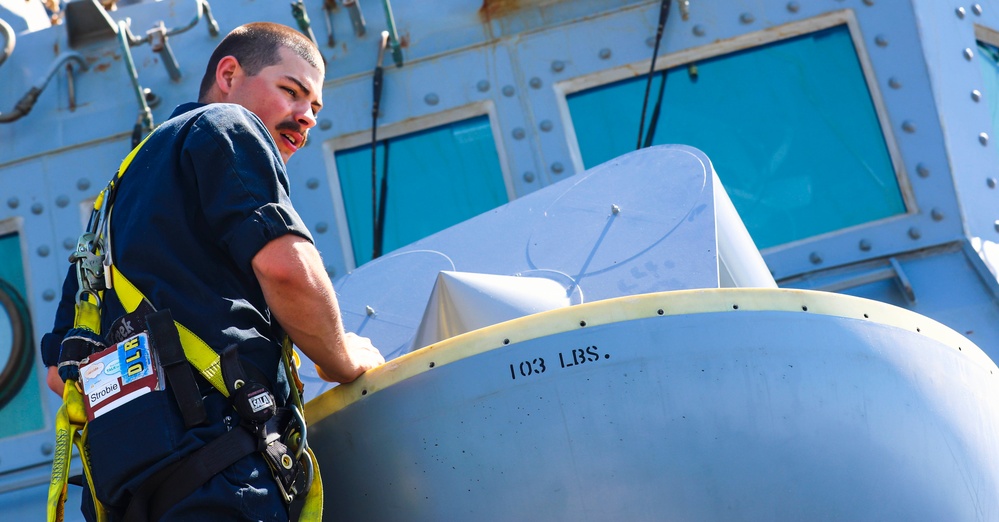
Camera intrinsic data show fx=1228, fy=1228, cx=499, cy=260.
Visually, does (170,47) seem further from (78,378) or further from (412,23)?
(78,378)

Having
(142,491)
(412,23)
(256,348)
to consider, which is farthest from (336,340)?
(412,23)

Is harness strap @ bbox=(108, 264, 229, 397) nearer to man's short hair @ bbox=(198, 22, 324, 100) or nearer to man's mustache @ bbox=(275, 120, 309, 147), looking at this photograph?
man's mustache @ bbox=(275, 120, 309, 147)

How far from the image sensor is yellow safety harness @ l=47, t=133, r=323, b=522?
2.03 metres

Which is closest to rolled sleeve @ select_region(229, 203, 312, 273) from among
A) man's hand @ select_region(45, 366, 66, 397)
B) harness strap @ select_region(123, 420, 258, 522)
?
harness strap @ select_region(123, 420, 258, 522)

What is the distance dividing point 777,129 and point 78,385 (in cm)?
294

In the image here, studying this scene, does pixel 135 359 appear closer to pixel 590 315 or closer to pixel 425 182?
pixel 590 315

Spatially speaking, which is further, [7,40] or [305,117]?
[7,40]

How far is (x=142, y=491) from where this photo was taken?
1.98 metres

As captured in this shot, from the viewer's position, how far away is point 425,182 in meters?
4.58

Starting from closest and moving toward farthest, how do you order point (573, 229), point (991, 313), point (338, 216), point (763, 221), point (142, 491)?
point (142, 491)
point (573, 229)
point (991, 313)
point (763, 221)
point (338, 216)

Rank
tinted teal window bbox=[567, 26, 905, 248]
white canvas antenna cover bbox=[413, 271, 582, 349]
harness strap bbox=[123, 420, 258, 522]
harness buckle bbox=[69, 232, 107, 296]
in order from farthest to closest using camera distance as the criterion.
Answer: tinted teal window bbox=[567, 26, 905, 248]
white canvas antenna cover bbox=[413, 271, 582, 349]
harness buckle bbox=[69, 232, 107, 296]
harness strap bbox=[123, 420, 258, 522]

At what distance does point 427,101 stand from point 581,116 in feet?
1.93

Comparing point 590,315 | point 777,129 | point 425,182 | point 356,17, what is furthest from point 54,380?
point 777,129

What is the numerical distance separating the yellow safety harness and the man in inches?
0.7
